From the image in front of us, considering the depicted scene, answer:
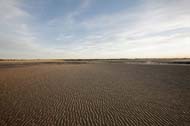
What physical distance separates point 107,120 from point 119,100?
2.75 metres

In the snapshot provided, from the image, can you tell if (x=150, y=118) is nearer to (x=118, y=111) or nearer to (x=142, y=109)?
(x=142, y=109)

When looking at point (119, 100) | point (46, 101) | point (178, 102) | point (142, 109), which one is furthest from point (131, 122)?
point (46, 101)

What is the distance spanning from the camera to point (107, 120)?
5.59 metres

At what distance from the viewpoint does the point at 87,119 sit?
5.69 meters

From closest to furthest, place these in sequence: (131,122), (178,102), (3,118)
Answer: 1. (131,122)
2. (3,118)
3. (178,102)

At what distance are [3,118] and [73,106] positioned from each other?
3040 mm

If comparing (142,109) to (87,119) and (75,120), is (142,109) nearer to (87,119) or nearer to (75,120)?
(87,119)

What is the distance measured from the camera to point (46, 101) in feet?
26.5

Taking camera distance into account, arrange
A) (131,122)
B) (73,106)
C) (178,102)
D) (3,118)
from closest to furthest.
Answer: (131,122) < (3,118) < (73,106) < (178,102)

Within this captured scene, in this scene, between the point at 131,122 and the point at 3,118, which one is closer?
the point at 131,122

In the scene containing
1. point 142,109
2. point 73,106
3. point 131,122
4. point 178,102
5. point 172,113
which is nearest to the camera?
point 131,122

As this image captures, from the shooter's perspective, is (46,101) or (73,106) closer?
(73,106)

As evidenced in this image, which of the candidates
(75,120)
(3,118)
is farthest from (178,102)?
(3,118)

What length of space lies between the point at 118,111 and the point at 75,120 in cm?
209
